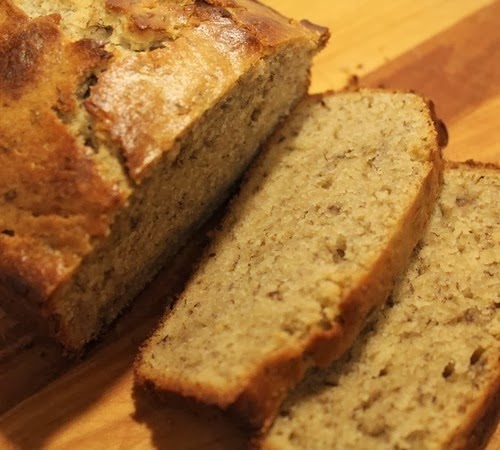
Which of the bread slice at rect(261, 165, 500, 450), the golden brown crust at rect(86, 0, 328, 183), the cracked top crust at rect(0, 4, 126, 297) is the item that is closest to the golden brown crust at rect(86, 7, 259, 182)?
the golden brown crust at rect(86, 0, 328, 183)

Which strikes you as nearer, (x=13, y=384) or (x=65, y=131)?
(x=65, y=131)

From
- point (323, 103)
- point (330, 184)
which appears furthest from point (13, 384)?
point (323, 103)

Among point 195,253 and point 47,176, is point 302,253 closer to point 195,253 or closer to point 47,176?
point 195,253

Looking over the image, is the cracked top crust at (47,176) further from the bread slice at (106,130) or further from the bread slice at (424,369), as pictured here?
the bread slice at (424,369)

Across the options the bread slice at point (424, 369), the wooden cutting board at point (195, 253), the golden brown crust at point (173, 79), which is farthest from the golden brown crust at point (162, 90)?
the bread slice at point (424, 369)

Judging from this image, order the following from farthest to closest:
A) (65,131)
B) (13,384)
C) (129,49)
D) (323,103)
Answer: (323,103)
(13,384)
(129,49)
(65,131)

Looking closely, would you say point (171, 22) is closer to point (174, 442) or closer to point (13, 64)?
point (13, 64)

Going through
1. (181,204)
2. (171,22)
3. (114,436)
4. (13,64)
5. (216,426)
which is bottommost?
(114,436)
